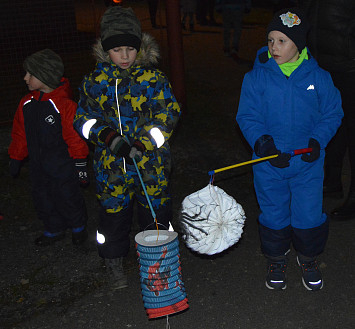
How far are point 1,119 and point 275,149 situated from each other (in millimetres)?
6149

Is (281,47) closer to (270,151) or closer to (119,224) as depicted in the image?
(270,151)

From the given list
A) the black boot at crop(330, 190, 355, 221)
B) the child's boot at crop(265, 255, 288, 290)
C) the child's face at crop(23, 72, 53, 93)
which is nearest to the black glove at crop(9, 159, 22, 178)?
the child's face at crop(23, 72, 53, 93)

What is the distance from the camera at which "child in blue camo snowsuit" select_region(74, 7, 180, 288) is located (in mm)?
3492

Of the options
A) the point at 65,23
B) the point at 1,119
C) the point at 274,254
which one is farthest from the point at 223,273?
the point at 65,23

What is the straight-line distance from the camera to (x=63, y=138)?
4238 millimetres

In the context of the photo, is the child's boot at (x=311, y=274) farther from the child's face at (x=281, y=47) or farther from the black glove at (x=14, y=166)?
the black glove at (x=14, y=166)

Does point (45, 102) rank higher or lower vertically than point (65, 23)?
higher

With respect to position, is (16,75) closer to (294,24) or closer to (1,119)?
(1,119)

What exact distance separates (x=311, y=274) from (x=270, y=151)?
1053 millimetres

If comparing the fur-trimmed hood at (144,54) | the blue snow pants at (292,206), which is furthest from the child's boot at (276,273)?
the fur-trimmed hood at (144,54)

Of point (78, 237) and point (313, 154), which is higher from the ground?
point (313, 154)

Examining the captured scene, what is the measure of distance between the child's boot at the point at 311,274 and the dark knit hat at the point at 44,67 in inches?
91.8

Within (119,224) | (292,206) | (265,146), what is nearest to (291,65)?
(265,146)

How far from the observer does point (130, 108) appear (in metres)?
3.58
